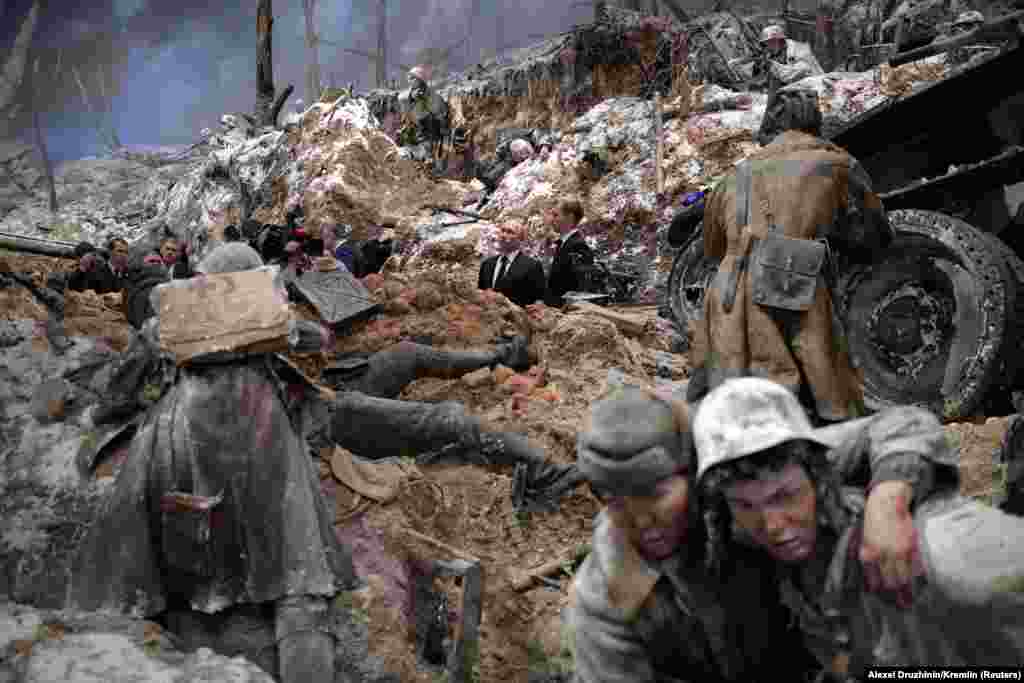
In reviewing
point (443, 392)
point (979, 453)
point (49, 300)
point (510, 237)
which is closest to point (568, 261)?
point (510, 237)

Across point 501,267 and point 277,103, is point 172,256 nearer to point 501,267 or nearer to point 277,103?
point 501,267

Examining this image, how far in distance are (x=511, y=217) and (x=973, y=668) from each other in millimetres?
11198

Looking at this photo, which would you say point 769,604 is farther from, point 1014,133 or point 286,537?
point 1014,133

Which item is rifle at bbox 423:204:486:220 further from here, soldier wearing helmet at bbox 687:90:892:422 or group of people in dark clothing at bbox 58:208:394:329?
soldier wearing helmet at bbox 687:90:892:422

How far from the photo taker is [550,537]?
4.41 m

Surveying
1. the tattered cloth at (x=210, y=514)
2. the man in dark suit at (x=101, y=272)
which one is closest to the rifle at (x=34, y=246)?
the man in dark suit at (x=101, y=272)

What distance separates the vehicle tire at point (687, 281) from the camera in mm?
7113

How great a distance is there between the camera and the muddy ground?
12.0 feet

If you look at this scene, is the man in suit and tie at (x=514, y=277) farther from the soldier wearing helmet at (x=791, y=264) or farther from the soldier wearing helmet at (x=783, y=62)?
the soldier wearing helmet at (x=783, y=62)

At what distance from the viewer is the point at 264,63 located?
55.3 feet

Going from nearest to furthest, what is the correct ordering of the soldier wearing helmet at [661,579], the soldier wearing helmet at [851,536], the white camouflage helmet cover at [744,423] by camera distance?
the soldier wearing helmet at [851,536] < the white camouflage helmet cover at [744,423] < the soldier wearing helmet at [661,579]

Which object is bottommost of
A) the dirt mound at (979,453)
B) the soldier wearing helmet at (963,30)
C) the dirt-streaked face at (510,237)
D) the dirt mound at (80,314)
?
the dirt mound at (80,314)

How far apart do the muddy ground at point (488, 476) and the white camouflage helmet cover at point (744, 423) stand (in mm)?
2263

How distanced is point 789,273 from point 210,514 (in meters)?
2.23
